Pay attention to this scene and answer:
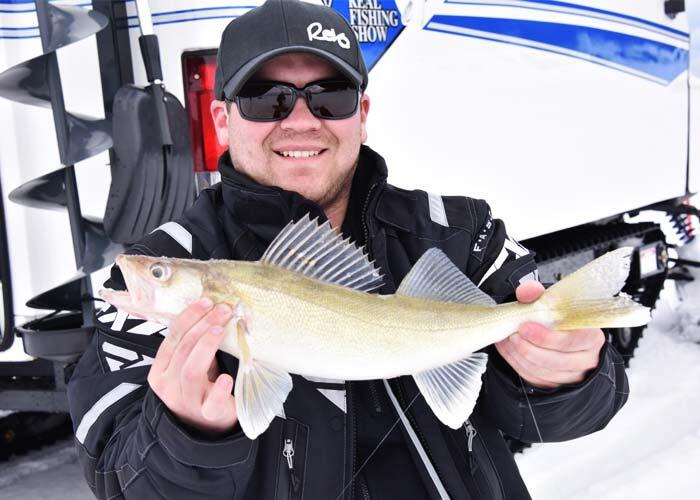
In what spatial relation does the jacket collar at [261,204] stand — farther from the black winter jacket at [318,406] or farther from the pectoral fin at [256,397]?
the pectoral fin at [256,397]

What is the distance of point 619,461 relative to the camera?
3.46 metres

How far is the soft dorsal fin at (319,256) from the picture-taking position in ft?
4.97

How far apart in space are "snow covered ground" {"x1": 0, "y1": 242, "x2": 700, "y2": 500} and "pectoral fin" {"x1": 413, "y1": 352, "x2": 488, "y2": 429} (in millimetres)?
1761

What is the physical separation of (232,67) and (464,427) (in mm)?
1125

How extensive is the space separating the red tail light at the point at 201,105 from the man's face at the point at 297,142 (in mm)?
565

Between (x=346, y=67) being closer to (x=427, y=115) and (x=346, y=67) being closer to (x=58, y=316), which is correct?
(x=427, y=115)

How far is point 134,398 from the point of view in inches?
70.7

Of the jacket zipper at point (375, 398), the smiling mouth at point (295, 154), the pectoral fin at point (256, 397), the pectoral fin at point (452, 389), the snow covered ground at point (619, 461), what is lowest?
the snow covered ground at point (619, 461)

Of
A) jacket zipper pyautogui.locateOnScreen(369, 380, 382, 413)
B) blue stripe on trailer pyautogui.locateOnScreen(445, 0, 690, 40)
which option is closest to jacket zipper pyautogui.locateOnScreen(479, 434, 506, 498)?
jacket zipper pyautogui.locateOnScreen(369, 380, 382, 413)

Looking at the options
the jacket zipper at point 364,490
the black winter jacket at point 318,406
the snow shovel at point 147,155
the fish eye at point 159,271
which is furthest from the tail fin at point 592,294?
the snow shovel at point 147,155

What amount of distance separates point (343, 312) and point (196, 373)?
1.04 ft

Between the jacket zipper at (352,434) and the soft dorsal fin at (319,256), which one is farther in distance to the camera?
the jacket zipper at (352,434)

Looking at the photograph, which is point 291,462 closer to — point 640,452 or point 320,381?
point 320,381

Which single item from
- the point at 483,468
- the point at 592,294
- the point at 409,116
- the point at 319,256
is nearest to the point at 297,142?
the point at 319,256
